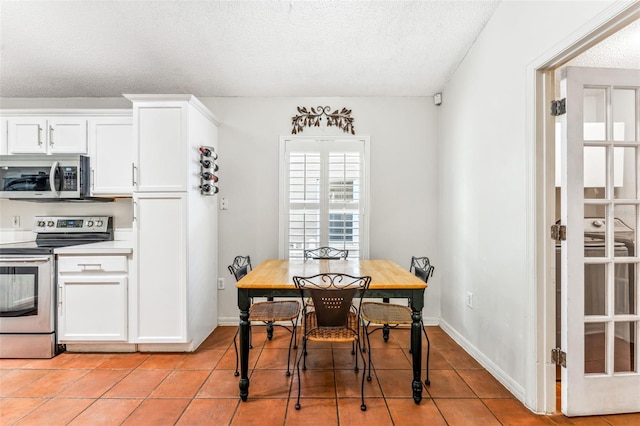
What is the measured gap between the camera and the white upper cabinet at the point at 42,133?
291 cm

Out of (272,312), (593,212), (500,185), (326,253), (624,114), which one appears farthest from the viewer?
(326,253)

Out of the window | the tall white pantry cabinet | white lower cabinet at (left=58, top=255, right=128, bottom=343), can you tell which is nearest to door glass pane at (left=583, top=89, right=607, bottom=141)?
the window

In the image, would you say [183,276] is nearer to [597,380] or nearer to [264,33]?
[264,33]

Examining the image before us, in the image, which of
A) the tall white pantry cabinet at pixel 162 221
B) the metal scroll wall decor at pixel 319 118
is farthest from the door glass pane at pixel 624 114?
the tall white pantry cabinet at pixel 162 221

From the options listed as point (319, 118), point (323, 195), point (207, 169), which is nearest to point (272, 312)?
point (323, 195)

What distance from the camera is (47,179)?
114 inches

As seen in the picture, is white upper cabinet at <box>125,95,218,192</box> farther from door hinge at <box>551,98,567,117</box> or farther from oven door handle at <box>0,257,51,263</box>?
door hinge at <box>551,98,567,117</box>

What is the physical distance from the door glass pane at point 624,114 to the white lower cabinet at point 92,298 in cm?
359

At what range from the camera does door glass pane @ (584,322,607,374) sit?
178 cm

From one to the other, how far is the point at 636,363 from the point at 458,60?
→ 2.51 metres

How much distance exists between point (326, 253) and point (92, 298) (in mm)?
2155

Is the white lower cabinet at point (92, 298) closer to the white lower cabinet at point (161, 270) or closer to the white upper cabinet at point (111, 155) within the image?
the white lower cabinet at point (161, 270)

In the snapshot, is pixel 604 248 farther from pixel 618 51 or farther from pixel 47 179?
pixel 47 179

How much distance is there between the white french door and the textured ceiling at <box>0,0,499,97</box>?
0.99m
